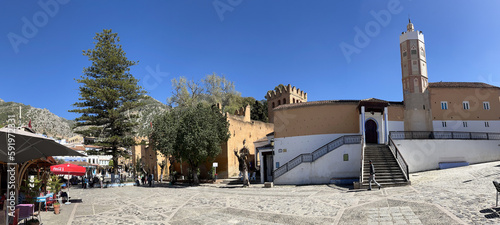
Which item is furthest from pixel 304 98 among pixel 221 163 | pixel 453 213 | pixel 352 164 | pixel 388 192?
pixel 453 213

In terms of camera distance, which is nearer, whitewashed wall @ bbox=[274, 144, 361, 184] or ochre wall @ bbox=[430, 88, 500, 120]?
whitewashed wall @ bbox=[274, 144, 361, 184]

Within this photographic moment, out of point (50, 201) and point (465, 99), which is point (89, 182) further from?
point (465, 99)

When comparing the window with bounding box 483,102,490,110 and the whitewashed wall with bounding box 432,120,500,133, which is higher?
the window with bounding box 483,102,490,110

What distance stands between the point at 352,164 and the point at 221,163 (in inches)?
563

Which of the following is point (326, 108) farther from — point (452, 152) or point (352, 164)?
point (452, 152)

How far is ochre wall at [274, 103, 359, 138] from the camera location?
24.0 m

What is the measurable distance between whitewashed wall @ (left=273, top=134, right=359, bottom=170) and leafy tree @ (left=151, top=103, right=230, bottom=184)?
18.9 ft

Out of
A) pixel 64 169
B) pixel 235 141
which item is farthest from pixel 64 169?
pixel 235 141

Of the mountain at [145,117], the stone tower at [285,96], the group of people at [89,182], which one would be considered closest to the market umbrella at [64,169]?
the group of people at [89,182]

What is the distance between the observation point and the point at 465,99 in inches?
1056

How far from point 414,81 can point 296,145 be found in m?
12.0

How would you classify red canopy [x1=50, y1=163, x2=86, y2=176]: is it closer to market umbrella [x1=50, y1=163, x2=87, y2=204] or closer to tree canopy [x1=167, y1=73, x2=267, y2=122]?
market umbrella [x1=50, y1=163, x2=87, y2=204]

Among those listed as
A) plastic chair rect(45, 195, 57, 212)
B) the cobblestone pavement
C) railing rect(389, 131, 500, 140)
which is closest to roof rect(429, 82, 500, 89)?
railing rect(389, 131, 500, 140)

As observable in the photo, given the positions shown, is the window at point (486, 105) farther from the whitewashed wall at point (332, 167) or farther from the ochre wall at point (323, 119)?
the whitewashed wall at point (332, 167)
